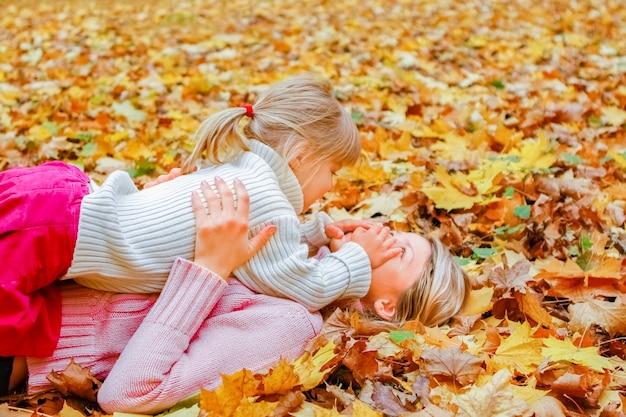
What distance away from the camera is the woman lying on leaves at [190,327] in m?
1.77

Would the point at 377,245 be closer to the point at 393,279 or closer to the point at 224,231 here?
the point at 393,279

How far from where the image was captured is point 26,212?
1.74 metres

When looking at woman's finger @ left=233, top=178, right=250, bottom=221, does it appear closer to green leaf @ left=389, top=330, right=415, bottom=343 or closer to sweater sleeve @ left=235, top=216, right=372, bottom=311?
sweater sleeve @ left=235, top=216, right=372, bottom=311

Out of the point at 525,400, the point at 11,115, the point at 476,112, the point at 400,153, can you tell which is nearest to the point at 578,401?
the point at 525,400

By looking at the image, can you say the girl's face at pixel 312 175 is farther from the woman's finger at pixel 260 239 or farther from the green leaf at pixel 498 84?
the green leaf at pixel 498 84

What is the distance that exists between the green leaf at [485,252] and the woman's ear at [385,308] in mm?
503

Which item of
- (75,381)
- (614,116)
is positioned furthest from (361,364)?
(614,116)

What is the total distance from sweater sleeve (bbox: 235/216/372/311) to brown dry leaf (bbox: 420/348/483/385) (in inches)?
15.9

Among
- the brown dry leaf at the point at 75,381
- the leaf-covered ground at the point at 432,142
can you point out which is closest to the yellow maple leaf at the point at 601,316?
the leaf-covered ground at the point at 432,142

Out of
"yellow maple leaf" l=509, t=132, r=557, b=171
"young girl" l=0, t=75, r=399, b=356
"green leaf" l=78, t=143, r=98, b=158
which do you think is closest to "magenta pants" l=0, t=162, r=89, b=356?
"young girl" l=0, t=75, r=399, b=356

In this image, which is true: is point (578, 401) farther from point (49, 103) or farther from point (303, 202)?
point (49, 103)

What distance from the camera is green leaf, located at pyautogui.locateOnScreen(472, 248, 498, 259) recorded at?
2.50m

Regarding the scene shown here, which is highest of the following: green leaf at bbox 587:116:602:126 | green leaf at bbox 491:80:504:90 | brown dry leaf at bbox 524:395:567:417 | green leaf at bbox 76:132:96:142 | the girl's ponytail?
the girl's ponytail

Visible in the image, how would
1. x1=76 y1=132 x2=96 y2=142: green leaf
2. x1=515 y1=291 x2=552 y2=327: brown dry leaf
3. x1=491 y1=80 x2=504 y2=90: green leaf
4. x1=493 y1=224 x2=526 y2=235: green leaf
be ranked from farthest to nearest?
x1=491 y1=80 x2=504 y2=90: green leaf
x1=76 y1=132 x2=96 y2=142: green leaf
x1=493 y1=224 x2=526 y2=235: green leaf
x1=515 y1=291 x2=552 y2=327: brown dry leaf
